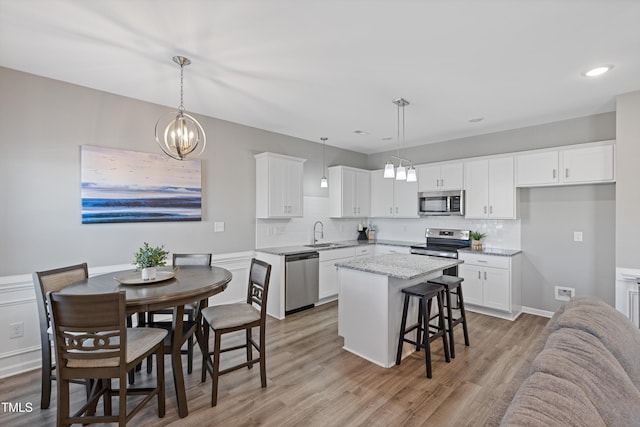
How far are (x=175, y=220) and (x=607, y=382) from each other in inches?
151

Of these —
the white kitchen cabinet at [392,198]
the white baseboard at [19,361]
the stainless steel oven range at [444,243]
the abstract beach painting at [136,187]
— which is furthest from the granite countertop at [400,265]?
the white baseboard at [19,361]

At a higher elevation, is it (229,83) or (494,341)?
(229,83)

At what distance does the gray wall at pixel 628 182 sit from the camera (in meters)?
Result: 3.07

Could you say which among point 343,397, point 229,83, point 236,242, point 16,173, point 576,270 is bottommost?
point 343,397

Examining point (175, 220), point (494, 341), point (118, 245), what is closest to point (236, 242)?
point (175, 220)

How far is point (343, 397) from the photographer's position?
7.90ft

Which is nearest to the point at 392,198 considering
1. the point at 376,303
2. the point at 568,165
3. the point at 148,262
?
the point at 568,165

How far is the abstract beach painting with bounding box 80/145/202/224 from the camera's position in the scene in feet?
10.2

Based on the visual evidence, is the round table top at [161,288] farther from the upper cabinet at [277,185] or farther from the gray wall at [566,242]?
the gray wall at [566,242]

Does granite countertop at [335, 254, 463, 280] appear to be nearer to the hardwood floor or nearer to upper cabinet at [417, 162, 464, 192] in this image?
the hardwood floor

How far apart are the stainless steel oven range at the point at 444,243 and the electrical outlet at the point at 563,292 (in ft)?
4.01

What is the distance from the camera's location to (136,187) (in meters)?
3.40

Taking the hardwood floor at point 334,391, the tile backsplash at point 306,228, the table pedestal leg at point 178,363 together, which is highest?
the tile backsplash at point 306,228

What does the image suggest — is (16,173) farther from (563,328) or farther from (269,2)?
(563,328)
